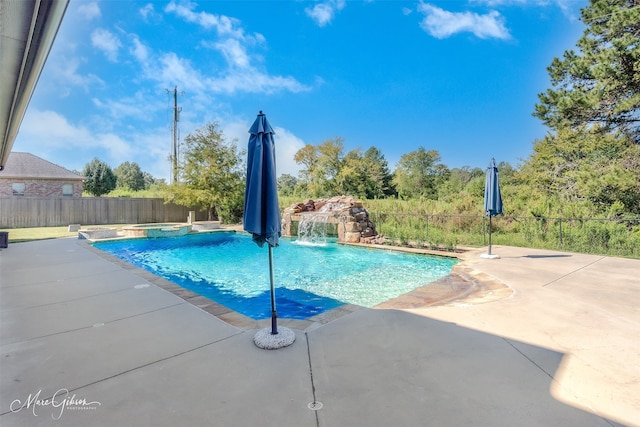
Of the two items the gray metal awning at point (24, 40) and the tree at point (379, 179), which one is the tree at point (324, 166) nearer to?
the tree at point (379, 179)

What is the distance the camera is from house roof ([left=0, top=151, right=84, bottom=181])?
20.4 meters

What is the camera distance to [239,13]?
1380 centimetres

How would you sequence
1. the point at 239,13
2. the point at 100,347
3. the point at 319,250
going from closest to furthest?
the point at 100,347
the point at 319,250
the point at 239,13

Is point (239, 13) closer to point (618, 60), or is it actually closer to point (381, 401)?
point (618, 60)

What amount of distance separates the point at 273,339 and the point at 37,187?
26475mm

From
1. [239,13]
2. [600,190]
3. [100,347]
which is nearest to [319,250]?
[100,347]

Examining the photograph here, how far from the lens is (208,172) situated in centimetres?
1786

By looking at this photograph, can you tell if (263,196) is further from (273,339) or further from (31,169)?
(31,169)

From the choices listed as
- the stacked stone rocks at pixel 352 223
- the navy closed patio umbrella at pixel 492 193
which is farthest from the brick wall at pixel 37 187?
the navy closed patio umbrella at pixel 492 193

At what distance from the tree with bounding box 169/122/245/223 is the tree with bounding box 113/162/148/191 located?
3614cm

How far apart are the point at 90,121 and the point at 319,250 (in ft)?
90.0

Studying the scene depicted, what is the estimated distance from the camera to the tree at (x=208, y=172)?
704 inches

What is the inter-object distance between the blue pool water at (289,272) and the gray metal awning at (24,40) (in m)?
3.94

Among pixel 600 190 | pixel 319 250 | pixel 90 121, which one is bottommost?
pixel 319 250
